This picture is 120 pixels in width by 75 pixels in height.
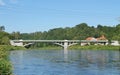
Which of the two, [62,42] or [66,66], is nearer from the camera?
[66,66]

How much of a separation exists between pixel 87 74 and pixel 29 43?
421ft

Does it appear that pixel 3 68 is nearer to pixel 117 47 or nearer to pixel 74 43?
pixel 117 47

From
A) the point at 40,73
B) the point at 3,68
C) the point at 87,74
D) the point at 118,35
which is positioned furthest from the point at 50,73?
the point at 118,35

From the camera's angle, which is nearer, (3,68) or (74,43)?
(3,68)

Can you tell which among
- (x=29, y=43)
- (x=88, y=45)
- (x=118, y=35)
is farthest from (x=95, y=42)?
(x=29, y=43)

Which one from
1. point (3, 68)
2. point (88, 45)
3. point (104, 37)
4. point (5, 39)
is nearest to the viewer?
point (3, 68)

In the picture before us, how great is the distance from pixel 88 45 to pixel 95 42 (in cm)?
493

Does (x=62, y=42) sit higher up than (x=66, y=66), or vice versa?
(x=62, y=42)

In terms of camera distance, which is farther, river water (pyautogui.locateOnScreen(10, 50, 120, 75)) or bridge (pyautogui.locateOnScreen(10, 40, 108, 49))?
bridge (pyautogui.locateOnScreen(10, 40, 108, 49))

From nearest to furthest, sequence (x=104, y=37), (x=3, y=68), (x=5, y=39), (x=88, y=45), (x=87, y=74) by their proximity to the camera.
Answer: (x=3, y=68), (x=87, y=74), (x=5, y=39), (x=88, y=45), (x=104, y=37)

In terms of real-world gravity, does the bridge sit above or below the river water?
above

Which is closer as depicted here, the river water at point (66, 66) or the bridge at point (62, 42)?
the river water at point (66, 66)

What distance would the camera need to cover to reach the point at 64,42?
176000mm

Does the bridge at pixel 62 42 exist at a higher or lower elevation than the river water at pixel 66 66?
higher
